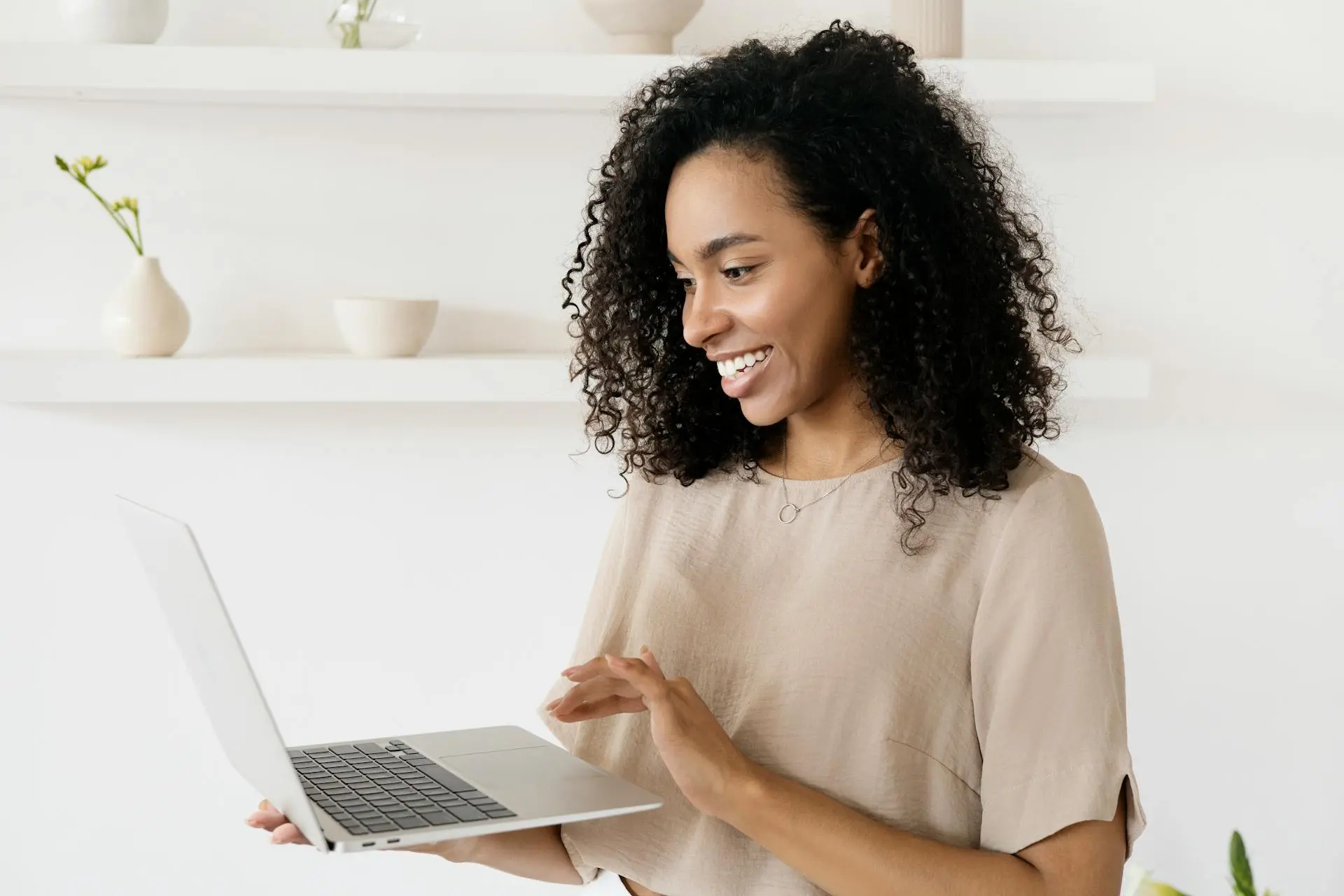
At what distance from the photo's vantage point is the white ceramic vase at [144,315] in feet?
6.05

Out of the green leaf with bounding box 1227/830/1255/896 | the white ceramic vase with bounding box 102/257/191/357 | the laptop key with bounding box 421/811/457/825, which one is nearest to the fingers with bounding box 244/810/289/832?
the laptop key with bounding box 421/811/457/825

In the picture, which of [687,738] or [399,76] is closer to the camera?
[687,738]

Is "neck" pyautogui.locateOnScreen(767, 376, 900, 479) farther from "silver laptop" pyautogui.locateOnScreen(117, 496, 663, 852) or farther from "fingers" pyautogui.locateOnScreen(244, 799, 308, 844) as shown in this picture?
"fingers" pyautogui.locateOnScreen(244, 799, 308, 844)

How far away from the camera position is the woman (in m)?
1.04

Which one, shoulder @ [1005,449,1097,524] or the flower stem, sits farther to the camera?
the flower stem

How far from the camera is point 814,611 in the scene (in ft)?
3.78

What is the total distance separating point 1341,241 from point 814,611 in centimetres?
145

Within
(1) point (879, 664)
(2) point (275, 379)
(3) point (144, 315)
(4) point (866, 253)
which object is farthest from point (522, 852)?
(3) point (144, 315)

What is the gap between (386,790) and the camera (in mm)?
1090

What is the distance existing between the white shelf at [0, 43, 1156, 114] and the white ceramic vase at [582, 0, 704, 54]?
71 millimetres

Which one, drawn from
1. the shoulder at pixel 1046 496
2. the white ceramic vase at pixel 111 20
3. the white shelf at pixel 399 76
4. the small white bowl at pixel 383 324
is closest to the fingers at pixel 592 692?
the shoulder at pixel 1046 496

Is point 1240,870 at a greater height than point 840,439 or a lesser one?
lesser

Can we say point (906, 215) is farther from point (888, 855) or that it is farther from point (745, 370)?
point (888, 855)

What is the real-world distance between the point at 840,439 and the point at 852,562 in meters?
0.13
